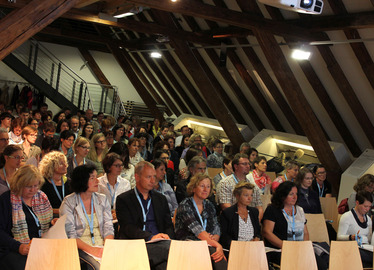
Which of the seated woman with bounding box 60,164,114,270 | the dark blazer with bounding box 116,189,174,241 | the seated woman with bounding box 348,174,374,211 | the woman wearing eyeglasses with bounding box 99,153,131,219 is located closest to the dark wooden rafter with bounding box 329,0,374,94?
the seated woman with bounding box 348,174,374,211

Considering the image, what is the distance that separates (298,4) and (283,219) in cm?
245

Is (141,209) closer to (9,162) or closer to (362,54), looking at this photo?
(9,162)

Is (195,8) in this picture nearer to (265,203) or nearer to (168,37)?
(168,37)

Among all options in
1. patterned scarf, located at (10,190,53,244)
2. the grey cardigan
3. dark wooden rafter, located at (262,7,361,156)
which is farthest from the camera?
dark wooden rafter, located at (262,7,361,156)

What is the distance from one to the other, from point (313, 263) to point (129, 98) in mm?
13878

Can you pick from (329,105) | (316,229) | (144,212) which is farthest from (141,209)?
(329,105)

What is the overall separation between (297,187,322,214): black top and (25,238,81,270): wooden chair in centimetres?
325

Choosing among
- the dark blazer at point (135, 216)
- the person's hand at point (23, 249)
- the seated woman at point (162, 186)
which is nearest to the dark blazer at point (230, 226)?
the dark blazer at point (135, 216)

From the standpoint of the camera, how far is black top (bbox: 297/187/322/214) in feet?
18.5

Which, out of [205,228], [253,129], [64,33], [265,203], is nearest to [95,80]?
[64,33]

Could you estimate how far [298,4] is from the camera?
17.4ft

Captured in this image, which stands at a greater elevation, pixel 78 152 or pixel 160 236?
pixel 78 152

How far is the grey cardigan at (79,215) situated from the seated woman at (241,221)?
1062 mm

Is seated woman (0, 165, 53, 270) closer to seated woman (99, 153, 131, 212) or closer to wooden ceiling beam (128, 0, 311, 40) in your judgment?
seated woman (99, 153, 131, 212)
